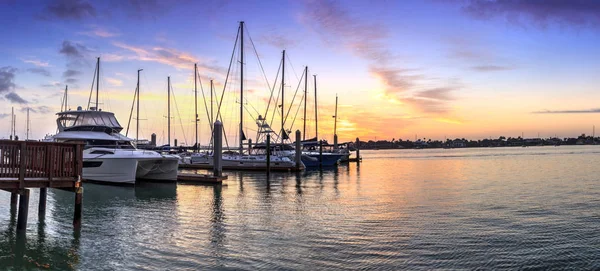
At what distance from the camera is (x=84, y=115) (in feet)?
104

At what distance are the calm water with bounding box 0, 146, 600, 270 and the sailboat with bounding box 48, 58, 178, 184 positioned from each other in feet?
16.0

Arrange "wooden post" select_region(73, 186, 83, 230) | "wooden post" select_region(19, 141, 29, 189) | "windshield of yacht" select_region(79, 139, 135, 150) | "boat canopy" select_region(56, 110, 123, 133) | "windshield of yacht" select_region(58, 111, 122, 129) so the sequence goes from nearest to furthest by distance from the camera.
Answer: "wooden post" select_region(19, 141, 29, 189), "wooden post" select_region(73, 186, 83, 230), "windshield of yacht" select_region(79, 139, 135, 150), "boat canopy" select_region(56, 110, 123, 133), "windshield of yacht" select_region(58, 111, 122, 129)

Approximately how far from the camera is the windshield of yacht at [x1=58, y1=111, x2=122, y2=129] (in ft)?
103

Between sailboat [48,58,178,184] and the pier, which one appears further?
sailboat [48,58,178,184]

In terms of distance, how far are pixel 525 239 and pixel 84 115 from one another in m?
29.0

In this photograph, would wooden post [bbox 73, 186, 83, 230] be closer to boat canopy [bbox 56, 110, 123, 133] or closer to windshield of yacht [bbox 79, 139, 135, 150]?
windshield of yacht [bbox 79, 139, 135, 150]

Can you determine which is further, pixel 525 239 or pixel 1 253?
pixel 525 239

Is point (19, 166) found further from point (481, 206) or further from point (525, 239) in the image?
point (481, 206)

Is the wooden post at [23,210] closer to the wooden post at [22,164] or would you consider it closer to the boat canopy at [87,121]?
the wooden post at [22,164]

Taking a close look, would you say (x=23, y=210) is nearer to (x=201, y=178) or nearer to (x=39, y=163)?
(x=39, y=163)

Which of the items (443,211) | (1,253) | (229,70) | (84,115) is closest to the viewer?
(1,253)

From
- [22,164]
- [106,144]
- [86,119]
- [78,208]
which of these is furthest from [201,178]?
[22,164]

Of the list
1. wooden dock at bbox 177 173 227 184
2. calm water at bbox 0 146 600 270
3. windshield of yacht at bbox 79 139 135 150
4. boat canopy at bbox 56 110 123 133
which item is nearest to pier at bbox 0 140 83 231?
calm water at bbox 0 146 600 270

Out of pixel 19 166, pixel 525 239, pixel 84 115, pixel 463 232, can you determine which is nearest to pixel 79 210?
pixel 19 166
